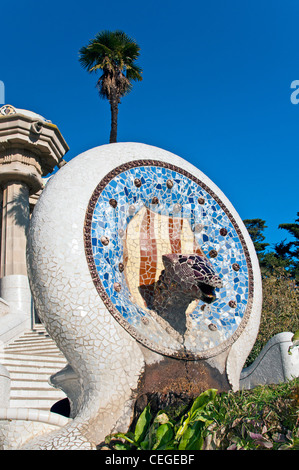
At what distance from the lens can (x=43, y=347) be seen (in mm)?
11719

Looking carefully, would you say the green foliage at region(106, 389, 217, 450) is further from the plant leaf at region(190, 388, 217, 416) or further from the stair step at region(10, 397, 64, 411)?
the stair step at region(10, 397, 64, 411)

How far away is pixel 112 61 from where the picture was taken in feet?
60.5

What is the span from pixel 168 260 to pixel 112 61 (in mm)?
15454

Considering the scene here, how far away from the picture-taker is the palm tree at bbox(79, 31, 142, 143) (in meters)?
18.2

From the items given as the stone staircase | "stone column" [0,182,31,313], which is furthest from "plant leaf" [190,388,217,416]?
"stone column" [0,182,31,313]

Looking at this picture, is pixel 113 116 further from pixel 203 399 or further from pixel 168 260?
pixel 203 399

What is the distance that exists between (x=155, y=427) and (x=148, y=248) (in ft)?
6.67

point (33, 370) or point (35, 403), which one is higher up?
point (33, 370)

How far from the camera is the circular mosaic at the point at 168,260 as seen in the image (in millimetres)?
4562

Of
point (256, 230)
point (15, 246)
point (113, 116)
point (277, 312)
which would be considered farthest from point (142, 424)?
point (256, 230)

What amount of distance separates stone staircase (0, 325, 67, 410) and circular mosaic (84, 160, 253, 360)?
361 cm

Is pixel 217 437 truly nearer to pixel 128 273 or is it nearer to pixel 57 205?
pixel 128 273

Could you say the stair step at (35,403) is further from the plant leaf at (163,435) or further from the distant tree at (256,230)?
the distant tree at (256,230)

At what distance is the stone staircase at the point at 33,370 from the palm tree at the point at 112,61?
914cm
